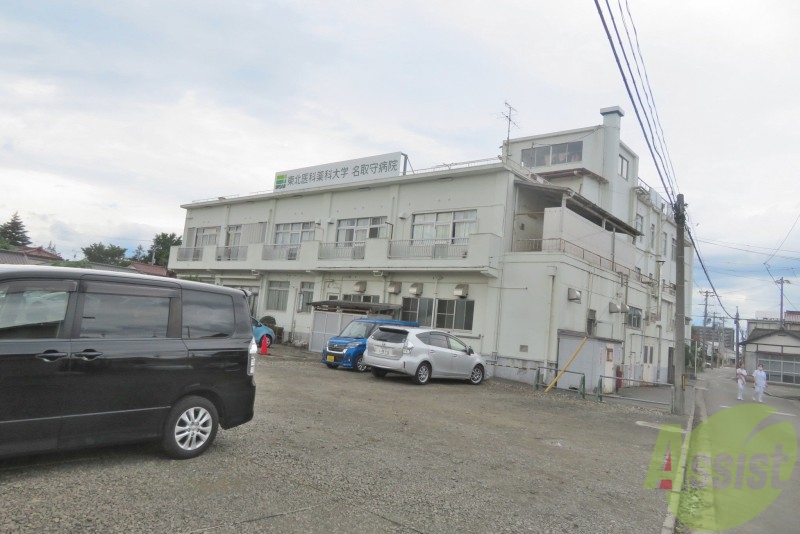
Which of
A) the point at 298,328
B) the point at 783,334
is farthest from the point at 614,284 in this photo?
the point at 783,334

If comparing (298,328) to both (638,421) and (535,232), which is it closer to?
(535,232)

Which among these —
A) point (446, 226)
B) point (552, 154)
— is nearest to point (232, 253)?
point (446, 226)

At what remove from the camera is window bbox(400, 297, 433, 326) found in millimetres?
21641

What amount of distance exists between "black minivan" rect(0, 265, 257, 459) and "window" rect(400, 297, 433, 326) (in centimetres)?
1588

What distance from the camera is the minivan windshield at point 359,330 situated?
16.8 metres

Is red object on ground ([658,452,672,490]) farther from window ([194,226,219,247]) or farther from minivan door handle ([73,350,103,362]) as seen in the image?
window ([194,226,219,247])

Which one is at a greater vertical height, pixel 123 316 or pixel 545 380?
pixel 123 316

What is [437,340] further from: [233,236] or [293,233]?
[233,236]

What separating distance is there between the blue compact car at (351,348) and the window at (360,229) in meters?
7.82

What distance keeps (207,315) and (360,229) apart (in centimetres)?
1960

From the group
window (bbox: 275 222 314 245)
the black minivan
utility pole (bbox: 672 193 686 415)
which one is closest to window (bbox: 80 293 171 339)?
the black minivan

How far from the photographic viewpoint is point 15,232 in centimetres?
7144

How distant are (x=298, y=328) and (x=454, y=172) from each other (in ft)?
38.0

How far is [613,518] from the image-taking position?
4891mm
